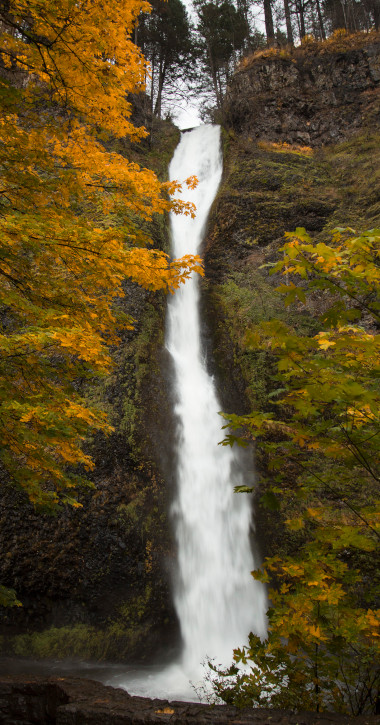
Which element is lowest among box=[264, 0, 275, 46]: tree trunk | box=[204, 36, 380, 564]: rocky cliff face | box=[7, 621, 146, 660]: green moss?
box=[7, 621, 146, 660]: green moss

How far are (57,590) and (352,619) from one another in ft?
22.2

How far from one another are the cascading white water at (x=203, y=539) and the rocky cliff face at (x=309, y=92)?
11.6m

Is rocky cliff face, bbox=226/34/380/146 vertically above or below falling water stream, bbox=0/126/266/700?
above

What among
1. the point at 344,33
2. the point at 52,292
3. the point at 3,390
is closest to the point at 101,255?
the point at 52,292

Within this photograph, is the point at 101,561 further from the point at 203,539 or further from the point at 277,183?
the point at 277,183

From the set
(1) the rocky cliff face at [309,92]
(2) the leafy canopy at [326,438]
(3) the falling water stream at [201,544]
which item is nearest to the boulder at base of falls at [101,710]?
(2) the leafy canopy at [326,438]

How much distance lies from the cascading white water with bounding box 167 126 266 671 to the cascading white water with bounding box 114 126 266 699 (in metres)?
0.02

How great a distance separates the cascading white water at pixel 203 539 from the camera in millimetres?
7234

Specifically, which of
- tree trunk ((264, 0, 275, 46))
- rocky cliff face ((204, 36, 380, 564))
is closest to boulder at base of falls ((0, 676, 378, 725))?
rocky cliff face ((204, 36, 380, 564))

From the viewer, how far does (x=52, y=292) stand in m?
4.07

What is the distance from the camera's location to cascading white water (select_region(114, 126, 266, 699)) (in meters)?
7.23

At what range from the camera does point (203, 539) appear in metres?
8.73

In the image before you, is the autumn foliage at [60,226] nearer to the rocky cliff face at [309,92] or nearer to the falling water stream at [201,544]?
Answer: the falling water stream at [201,544]

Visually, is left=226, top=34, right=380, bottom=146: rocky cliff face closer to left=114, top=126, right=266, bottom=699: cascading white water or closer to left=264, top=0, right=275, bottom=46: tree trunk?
left=264, top=0, right=275, bottom=46: tree trunk
